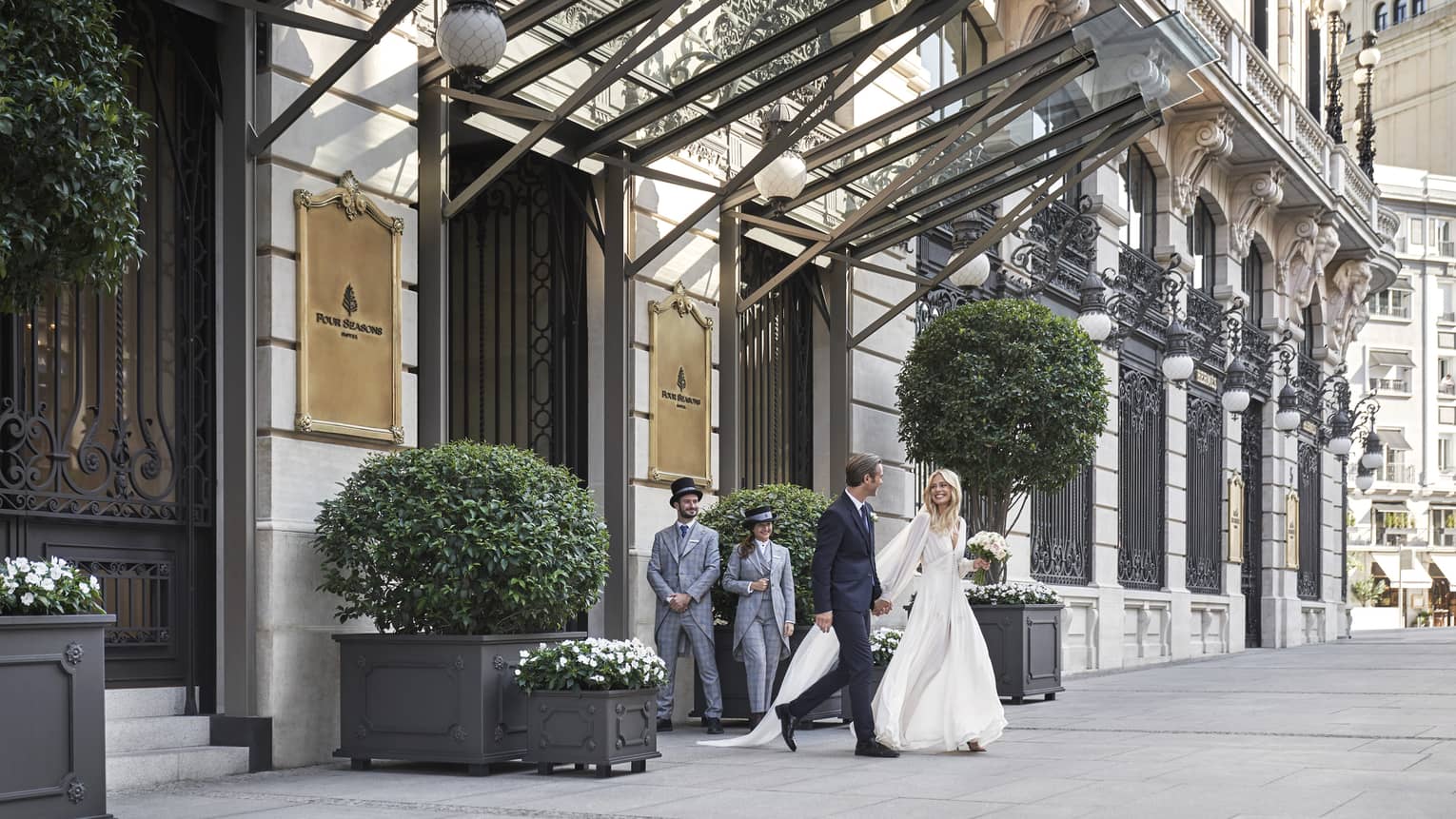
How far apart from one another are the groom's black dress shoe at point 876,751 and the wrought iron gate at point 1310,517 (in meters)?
26.0

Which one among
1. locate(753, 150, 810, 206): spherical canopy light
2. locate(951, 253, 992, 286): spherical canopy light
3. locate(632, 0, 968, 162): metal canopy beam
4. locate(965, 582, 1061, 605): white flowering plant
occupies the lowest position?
locate(965, 582, 1061, 605): white flowering plant

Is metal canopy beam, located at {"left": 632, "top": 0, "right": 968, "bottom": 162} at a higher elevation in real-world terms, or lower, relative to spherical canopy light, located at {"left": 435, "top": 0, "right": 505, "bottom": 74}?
higher

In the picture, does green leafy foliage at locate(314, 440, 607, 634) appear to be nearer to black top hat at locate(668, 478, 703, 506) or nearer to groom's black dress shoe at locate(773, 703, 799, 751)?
groom's black dress shoe at locate(773, 703, 799, 751)

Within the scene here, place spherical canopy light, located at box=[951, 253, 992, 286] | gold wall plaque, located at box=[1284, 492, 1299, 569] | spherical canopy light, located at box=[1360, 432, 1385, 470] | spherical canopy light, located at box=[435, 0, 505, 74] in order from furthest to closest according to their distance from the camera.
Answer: spherical canopy light, located at box=[1360, 432, 1385, 470] < gold wall plaque, located at box=[1284, 492, 1299, 569] < spherical canopy light, located at box=[951, 253, 992, 286] < spherical canopy light, located at box=[435, 0, 505, 74]

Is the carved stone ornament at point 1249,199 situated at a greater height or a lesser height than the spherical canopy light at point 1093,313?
greater

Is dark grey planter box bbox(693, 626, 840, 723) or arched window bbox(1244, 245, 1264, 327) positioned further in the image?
arched window bbox(1244, 245, 1264, 327)

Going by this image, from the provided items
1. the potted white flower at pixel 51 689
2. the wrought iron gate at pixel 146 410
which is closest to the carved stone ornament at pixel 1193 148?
the wrought iron gate at pixel 146 410

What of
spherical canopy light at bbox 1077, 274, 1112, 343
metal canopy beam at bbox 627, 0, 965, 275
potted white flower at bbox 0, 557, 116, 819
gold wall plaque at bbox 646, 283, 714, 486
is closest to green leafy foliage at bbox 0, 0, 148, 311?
potted white flower at bbox 0, 557, 116, 819

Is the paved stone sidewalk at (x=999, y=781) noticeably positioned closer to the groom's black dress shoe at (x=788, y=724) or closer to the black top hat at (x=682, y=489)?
the groom's black dress shoe at (x=788, y=724)

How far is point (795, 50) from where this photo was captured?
12.2 metres

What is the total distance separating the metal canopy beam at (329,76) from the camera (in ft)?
29.0

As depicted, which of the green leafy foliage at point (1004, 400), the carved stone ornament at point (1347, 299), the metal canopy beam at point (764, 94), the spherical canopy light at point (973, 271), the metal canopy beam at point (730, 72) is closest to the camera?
the metal canopy beam at point (730, 72)

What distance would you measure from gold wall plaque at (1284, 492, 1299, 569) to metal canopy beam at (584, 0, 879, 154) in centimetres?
2259

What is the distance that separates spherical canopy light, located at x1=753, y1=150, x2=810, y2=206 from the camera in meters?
12.0
